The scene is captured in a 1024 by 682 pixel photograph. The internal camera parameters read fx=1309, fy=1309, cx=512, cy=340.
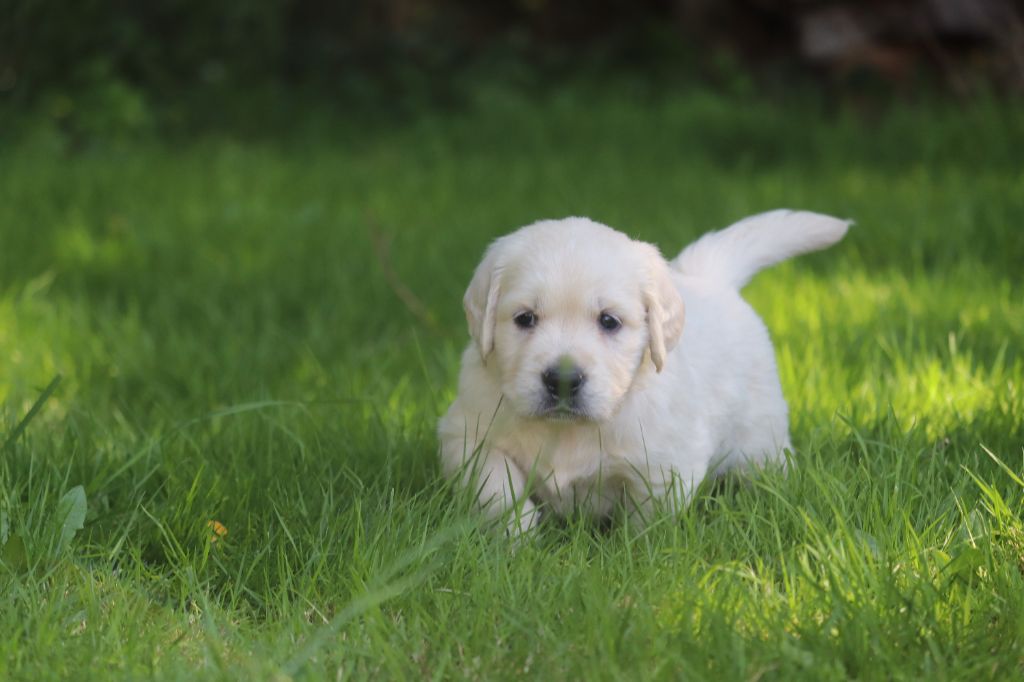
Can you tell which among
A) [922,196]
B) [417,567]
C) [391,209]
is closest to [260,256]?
[391,209]

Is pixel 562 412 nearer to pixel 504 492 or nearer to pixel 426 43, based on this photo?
pixel 504 492

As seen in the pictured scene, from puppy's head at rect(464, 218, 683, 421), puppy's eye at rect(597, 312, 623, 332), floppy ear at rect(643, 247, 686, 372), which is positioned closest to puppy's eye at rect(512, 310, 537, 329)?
puppy's head at rect(464, 218, 683, 421)

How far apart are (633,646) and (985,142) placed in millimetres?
5982

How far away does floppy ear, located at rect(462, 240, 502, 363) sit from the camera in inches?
112

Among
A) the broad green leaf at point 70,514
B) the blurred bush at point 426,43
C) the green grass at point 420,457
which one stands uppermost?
the blurred bush at point 426,43

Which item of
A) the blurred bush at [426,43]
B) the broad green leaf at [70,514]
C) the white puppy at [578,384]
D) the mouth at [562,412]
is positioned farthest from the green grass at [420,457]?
the blurred bush at [426,43]

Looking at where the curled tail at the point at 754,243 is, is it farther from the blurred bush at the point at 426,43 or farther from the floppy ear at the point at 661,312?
the blurred bush at the point at 426,43

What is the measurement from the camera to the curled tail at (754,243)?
350cm

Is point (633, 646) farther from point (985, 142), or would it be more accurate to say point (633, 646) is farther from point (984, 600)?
point (985, 142)

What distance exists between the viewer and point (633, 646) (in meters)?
2.21

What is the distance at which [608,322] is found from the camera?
9.18 ft

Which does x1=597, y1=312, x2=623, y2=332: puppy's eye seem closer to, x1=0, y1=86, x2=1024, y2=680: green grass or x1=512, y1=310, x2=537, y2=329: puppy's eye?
x1=512, y1=310, x2=537, y2=329: puppy's eye

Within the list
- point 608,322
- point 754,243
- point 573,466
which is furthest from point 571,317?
point 754,243

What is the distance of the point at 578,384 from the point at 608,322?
20cm
